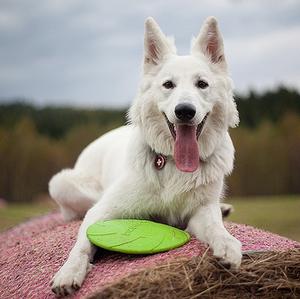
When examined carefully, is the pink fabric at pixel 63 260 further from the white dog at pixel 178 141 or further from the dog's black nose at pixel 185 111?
the dog's black nose at pixel 185 111

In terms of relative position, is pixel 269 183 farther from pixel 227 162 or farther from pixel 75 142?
pixel 227 162

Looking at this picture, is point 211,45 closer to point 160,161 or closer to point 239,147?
point 160,161

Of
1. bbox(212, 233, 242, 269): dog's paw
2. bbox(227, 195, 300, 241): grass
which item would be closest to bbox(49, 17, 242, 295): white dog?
bbox(212, 233, 242, 269): dog's paw

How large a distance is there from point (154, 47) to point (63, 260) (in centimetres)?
231

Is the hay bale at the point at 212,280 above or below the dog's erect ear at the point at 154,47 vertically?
below

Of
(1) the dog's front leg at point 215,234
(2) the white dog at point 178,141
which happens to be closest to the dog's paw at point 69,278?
(2) the white dog at point 178,141

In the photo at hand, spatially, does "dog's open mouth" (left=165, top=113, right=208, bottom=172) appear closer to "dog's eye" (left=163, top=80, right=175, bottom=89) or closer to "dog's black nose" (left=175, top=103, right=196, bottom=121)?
"dog's black nose" (left=175, top=103, right=196, bottom=121)

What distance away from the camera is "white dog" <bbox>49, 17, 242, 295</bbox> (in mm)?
5133

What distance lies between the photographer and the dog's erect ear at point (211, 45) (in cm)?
573

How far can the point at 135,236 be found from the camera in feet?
15.8

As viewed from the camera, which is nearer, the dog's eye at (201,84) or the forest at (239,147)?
the dog's eye at (201,84)

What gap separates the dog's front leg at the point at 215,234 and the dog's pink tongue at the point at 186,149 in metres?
0.43

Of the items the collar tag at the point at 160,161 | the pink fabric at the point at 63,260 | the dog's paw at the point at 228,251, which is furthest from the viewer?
the collar tag at the point at 160,161

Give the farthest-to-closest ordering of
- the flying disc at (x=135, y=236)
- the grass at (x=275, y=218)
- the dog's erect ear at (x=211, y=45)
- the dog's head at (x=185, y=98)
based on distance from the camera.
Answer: the grass at (x=275, y=218) < the dog's erect ear at (x=211, y=45) < the dog's head at (x=185, y=98) < the flying disc at (x=135, y=236)
